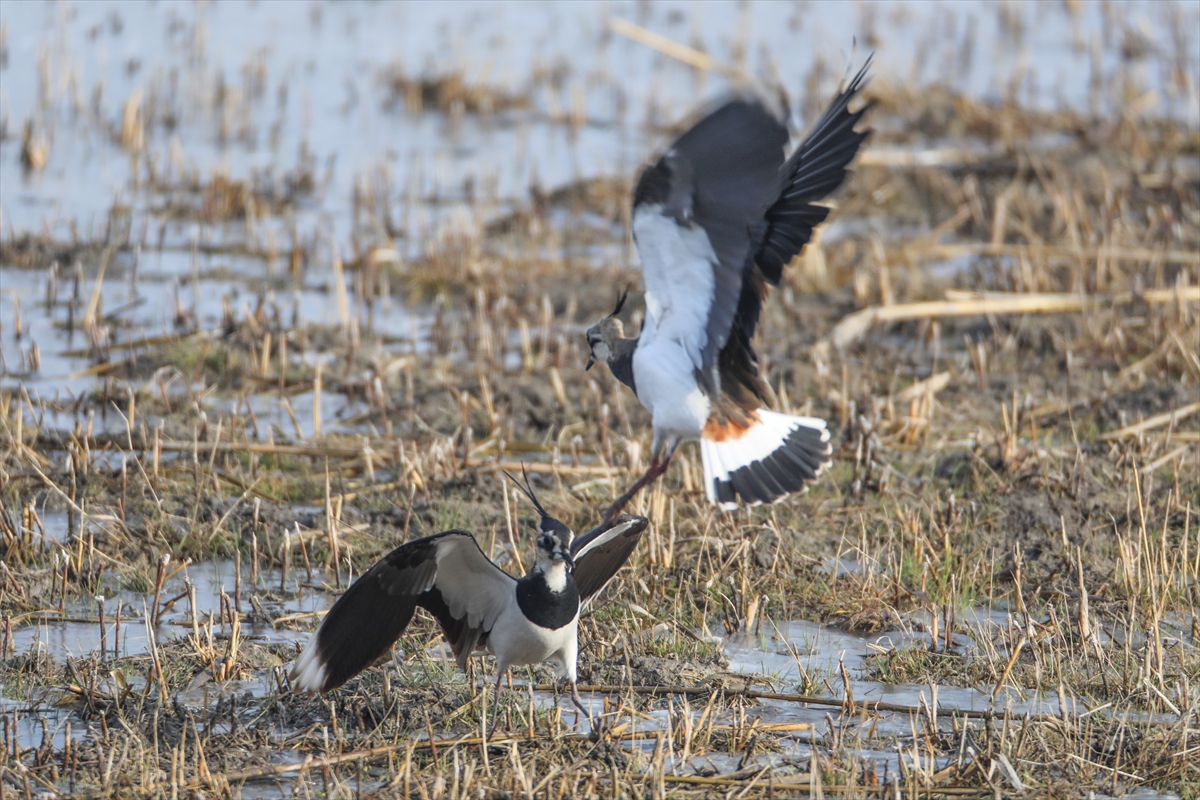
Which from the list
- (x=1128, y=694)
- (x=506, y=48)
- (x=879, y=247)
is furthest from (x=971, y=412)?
(x=506, y=48)

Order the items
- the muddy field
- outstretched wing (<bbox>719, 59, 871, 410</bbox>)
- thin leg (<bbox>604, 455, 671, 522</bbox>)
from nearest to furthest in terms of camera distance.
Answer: the muddy field
outstretched wing (<bbox>719, 59, 871, 410</bbox>)
thin leg (<bbox>604, 455, 671, 522</bbox>)

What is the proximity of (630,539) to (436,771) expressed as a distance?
1.23 metres

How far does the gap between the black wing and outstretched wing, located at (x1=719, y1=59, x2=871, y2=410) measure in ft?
2.39

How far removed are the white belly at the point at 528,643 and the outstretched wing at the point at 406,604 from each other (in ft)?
0.28

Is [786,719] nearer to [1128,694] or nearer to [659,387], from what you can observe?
[1128,694]

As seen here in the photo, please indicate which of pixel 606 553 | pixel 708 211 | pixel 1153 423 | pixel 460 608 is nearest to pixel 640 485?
pixel 606 553

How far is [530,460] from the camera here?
6664mm

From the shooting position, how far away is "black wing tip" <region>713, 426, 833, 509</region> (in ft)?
16.8

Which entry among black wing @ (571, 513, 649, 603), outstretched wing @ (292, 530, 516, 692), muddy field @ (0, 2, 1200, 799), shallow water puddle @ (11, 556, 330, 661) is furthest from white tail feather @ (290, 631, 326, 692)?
black wing @ (571, 513, 649, 603)

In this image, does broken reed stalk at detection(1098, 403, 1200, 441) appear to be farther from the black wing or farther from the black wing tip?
the black wing

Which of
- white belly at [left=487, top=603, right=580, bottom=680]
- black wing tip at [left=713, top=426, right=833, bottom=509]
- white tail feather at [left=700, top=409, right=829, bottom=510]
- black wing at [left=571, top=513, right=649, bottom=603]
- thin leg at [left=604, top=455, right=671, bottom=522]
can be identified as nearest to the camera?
white belly at [left=487, top=603, right=580, bottom=680]

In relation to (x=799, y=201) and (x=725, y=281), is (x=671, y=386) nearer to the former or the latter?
(x=725, y=281)

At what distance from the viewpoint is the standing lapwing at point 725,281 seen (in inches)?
169

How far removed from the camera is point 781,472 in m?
5.27
